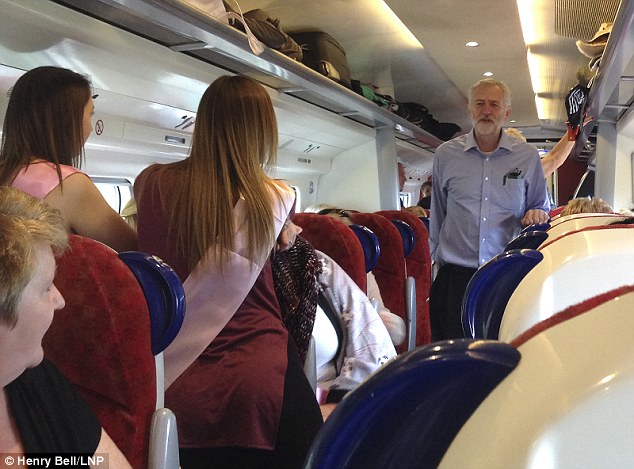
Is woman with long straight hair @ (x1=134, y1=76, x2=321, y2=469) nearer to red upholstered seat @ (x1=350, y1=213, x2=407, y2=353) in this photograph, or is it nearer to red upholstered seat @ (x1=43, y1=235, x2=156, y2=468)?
red upholstered seat @ (x1=43, y1=235, x2=156, y2=468)

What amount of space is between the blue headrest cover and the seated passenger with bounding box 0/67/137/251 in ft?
7.54

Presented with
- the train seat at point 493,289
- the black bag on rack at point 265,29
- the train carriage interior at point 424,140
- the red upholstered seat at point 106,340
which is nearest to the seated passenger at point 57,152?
the train carriage interior at point 424,140

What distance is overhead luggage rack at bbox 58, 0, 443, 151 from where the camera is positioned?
108 inches

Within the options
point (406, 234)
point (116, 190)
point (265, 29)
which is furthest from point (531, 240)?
point (116, 190)

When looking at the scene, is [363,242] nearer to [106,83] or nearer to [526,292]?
[106,83]

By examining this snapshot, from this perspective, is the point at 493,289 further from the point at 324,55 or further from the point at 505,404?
the point at 324,55

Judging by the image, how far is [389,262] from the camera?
407 centimetres

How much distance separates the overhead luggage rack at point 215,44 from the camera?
2.75 m

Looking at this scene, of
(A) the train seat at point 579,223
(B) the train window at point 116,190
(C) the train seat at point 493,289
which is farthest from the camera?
(B) the train window at point 116,190

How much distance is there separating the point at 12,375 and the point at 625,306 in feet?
2.93

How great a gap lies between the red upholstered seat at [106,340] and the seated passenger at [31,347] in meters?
0.19

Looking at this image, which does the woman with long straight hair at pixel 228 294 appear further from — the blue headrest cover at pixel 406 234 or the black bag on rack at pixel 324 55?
the black bag on rack at pixel 324 55

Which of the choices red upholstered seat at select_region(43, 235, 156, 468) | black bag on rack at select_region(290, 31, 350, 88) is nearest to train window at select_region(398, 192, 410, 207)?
black bag on rack at select_region(290, 31, 350, 88)

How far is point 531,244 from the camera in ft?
7.11
